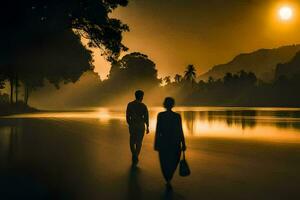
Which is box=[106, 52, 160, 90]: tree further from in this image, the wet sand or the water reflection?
the wet sand

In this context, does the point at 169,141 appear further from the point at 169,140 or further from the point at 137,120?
the point at 137,120

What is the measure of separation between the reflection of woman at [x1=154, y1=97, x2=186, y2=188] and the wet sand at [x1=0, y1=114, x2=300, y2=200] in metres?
0.42

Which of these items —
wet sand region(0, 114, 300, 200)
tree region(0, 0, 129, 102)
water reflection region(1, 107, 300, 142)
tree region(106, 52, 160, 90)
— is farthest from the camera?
tree region(106, 52, 160, 90)

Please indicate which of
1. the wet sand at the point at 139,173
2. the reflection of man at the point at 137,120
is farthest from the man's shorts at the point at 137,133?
the wet sand at the point at 139,173

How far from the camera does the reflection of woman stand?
8672 mm

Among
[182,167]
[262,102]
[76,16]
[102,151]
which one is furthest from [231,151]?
[262,102]

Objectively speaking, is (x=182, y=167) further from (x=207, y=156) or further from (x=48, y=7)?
(x=48, y=7)

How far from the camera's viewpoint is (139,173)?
10.7m

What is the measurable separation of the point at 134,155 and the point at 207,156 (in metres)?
2.91

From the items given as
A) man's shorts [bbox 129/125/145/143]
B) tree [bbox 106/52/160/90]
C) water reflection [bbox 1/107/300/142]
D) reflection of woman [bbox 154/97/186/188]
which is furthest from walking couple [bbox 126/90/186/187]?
tree [bbox 106/52/160/90]

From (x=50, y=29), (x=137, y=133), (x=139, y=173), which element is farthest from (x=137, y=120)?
(x=50, y=29)

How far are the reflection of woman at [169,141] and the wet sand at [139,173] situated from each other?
0.42 meters

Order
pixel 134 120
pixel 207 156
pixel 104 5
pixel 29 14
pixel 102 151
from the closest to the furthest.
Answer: pixel 134 120 → pixel 207 156 → pixel 102 151 → pixel 29 14 → pixel 104 5

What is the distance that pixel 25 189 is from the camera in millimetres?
8383
